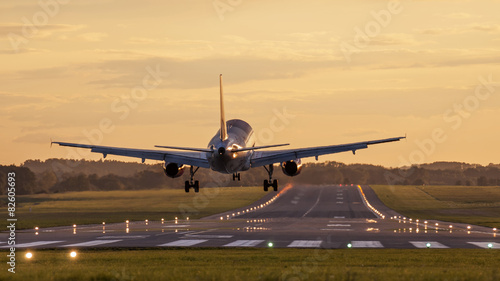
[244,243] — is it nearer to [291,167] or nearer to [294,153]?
[291,167]

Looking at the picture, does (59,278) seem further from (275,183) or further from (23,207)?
(23,207)

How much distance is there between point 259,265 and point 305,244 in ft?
73.8

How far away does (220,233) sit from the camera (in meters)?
89.8

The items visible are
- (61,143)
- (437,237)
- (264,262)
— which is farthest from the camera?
(437,237)

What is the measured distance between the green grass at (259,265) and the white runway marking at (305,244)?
5.09m

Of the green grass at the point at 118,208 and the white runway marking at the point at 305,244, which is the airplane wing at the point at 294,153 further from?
the green grass at the point at 118,208

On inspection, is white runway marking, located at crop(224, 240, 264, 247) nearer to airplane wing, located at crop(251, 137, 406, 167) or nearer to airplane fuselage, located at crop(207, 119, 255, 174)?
airplane fuselage, located at crop(207, 119, 255, 174)

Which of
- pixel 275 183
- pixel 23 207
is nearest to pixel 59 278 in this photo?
pixel 275 183

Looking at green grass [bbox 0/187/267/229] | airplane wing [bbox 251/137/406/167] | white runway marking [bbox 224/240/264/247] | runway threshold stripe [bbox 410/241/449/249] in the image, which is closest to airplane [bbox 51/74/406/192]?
airplane wing [bbox 251/137/406/167]

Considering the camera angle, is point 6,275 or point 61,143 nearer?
point 6,275

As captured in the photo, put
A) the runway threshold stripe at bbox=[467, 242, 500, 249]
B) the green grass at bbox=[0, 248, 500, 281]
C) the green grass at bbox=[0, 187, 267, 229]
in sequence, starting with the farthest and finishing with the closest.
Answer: the green grass at bbox=[0, 187, 267, 229], the runway threshold stripe at bbox=[467, 242, 500, 249], the green grass at bbox=[0, 248, 500, 281]

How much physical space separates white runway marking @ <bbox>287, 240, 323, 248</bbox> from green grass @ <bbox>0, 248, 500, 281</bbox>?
509cm

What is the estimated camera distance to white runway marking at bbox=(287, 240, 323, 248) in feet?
225

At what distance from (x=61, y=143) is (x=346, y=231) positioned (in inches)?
1581
